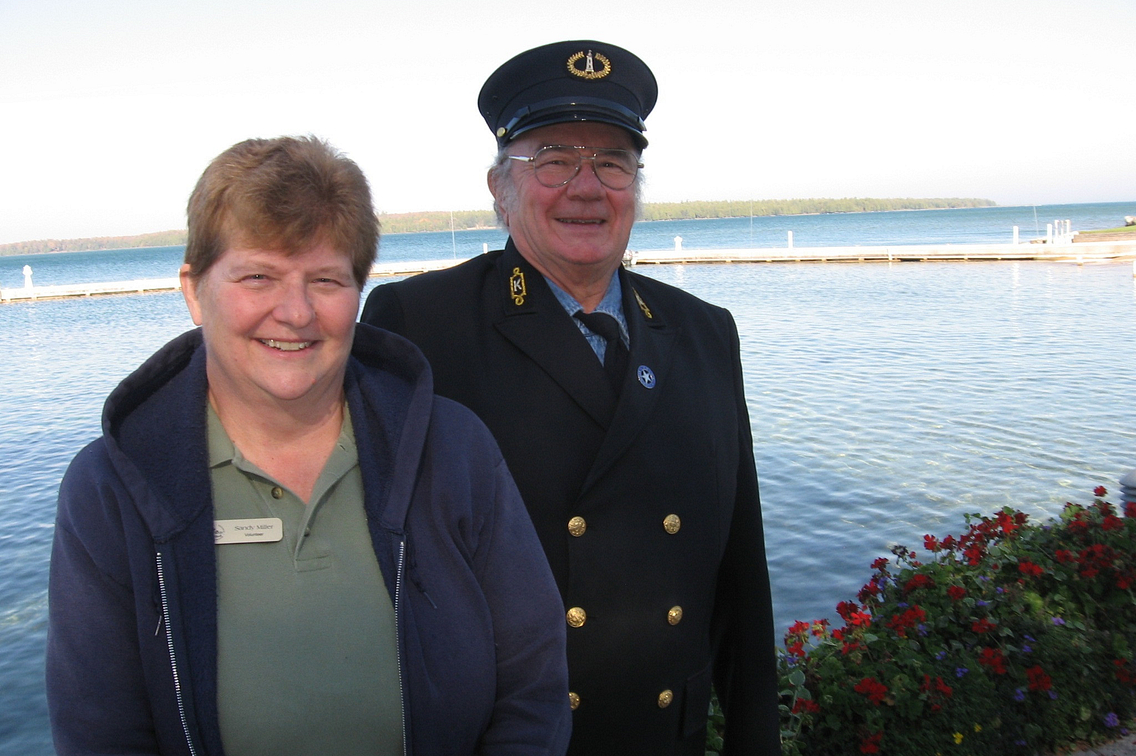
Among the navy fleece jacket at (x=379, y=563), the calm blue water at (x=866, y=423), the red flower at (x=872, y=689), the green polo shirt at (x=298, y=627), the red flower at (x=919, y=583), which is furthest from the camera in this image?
the calm blue water at (x=866, y=423)

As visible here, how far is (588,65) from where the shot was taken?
2.26m

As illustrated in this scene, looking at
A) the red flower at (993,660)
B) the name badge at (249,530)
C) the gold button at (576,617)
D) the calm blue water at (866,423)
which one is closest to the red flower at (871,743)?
the red flower at (993,660)

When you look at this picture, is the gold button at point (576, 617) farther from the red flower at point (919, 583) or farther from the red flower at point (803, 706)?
the red flower at point (919, 583)

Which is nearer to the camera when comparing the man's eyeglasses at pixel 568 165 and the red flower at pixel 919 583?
the man's eyeglasses at pixel 568 165

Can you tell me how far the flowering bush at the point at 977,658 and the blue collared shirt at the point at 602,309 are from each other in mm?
1851

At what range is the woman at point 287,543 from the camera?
1.35m

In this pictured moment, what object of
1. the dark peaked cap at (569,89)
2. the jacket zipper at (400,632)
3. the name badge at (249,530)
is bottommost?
the jacket zipper at (400,632)

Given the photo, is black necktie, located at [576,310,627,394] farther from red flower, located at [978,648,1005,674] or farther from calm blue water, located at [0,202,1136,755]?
calm blue water, located at [0,202,1136,755]

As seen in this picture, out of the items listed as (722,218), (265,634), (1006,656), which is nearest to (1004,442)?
(1006,656)

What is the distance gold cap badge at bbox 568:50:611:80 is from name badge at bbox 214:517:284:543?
1340mm

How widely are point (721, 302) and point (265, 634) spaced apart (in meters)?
23.0

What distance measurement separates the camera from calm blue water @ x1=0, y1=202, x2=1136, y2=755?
6.71 meters

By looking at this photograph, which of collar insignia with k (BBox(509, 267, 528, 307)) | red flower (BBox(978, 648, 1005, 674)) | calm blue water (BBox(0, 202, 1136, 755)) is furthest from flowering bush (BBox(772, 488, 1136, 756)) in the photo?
collar insignia with k (BBox(509, 267, 528, 307))

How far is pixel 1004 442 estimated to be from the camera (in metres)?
9.18
